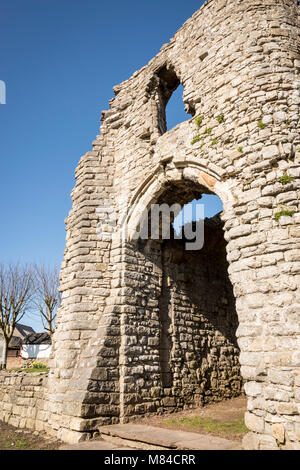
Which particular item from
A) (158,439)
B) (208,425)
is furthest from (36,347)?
(158,439)

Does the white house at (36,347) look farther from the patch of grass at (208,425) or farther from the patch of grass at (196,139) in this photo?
the patch of grass at (196,139)

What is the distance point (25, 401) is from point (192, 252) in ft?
16.7

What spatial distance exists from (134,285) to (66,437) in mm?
2824

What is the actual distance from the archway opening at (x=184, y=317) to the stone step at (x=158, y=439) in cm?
109

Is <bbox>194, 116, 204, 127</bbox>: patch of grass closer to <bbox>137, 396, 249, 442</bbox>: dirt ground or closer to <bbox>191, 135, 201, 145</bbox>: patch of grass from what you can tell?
<bbox>191, 135, 201, 145</bbox>: patch of grass

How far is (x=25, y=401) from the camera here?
7.32 metres

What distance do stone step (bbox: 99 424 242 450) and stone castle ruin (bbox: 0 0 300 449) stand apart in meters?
0.34

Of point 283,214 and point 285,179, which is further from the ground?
point 285,179

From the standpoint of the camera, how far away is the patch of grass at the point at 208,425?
5.19 meters

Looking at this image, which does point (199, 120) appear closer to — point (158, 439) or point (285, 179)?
point (285, 179)

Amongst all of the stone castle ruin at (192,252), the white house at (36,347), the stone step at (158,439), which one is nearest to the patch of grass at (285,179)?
the stone castle ruin at (192,252)

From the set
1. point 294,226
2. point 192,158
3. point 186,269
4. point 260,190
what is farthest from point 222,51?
point 186,269
